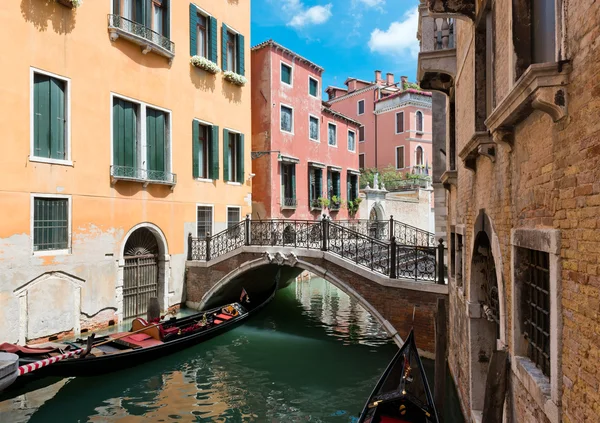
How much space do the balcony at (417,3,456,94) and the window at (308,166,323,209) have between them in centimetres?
940

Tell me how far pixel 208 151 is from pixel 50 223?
4.99 metres

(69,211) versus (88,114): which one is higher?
(88,114)

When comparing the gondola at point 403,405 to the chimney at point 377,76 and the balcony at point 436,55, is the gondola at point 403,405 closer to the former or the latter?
the balcony at point 436,55

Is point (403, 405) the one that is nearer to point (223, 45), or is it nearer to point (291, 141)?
point (223, 45)

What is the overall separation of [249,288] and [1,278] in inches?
258

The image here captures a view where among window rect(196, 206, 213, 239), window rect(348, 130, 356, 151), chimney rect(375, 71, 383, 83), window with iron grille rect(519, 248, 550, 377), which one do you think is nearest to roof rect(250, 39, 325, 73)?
window rect(348, 130, 356, 151)

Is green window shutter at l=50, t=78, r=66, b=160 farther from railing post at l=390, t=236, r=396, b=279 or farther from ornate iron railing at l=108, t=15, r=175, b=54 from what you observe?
railing post at l=390, t=236, r=396, b=279

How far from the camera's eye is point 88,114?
28.8 ft

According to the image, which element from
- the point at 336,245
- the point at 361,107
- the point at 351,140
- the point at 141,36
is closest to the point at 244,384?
the point at 336,245

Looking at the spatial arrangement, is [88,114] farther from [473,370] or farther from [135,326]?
[473,370]

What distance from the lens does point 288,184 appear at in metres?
15.4

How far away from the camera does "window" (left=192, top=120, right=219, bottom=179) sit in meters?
11.9

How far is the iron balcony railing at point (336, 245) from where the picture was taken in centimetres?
775

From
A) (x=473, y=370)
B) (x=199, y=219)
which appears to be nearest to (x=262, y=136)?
(x=199, y=219)
